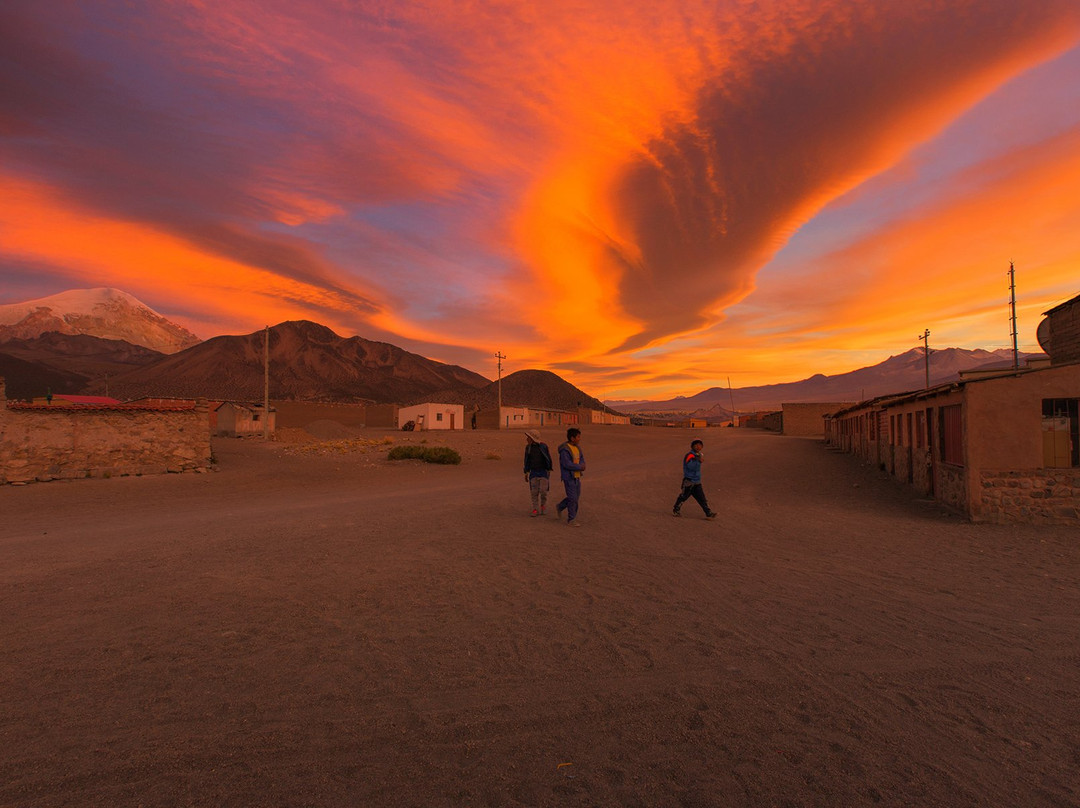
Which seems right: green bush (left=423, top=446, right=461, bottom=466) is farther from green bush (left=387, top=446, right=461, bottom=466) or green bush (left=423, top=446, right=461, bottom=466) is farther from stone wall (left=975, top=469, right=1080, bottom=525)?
stone wall (left=975, top=469, right=1080, bottom=525)

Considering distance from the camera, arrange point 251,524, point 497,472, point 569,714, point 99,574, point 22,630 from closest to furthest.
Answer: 1. point 569,714
2. point 22,630
3. point 99,574
4. point 251,524
5. point 497,472

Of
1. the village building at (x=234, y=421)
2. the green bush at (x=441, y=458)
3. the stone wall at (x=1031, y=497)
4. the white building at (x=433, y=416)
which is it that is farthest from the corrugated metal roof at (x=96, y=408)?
the white building at (x=433, y=416)

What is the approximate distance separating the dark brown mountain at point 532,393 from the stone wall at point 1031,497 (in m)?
137

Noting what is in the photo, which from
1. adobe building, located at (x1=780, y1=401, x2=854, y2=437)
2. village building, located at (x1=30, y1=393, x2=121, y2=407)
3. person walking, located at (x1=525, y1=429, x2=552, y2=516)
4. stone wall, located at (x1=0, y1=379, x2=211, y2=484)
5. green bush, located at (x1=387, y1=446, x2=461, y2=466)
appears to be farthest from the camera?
adobe building, located at (x1=780, y1=401, x2=854, y2=437)

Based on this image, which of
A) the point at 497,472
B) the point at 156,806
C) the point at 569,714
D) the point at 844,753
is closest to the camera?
the point at 156,806

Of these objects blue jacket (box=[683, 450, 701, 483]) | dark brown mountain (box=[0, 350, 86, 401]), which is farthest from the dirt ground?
dark brown mountain (box=[0, 350, 86, 401])

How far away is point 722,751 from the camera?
329 centimetres

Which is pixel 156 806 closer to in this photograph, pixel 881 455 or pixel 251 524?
pixel 251 524

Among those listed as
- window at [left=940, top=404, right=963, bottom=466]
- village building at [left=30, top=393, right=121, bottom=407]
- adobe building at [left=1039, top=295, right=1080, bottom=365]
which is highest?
adobe building at [left=1039, top=295, right=1080, bottom=365]

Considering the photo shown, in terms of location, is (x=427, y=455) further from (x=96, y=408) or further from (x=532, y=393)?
(x=532, y=393)

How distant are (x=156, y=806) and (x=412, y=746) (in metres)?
1.28

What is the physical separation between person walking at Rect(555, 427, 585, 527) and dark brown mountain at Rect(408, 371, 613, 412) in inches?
5349

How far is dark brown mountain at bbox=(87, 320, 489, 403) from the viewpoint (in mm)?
135250

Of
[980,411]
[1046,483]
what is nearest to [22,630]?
[980,411]
